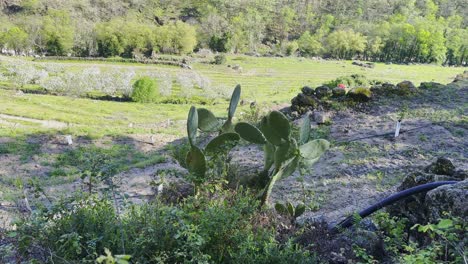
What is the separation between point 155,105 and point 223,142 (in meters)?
31.2

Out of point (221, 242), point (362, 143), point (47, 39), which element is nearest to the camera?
point (221, 242)

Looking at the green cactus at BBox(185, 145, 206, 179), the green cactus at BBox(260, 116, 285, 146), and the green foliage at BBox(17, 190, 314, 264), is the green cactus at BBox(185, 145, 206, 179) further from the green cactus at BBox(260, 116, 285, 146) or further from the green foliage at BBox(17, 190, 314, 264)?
the green foliage at BBox(17, 190, 314, 264)

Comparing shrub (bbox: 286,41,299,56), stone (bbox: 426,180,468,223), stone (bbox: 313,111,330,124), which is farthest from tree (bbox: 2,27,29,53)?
stone (bbox: 426,180,468,223)

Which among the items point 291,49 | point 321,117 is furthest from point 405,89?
point 291,49

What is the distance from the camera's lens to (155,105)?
34.2 meters

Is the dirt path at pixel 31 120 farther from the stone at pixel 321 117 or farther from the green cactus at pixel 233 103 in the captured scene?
the green cactus at pixel 233 103

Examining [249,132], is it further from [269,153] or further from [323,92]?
[323,92]

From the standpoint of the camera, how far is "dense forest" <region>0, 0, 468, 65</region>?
216ft

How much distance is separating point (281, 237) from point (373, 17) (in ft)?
347

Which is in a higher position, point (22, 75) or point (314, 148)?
point (314, 148)

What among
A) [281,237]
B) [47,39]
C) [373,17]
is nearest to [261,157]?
[281,237]

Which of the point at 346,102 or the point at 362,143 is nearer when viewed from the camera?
the point at 362,143

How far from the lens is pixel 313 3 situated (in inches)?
4515

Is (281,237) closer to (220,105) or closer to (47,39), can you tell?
(220,105)
